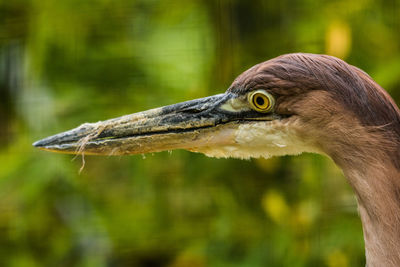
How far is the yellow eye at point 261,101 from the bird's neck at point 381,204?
29 centimetres

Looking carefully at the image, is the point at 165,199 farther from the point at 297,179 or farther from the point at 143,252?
the point at 297,179

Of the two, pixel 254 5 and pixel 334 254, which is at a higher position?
pixel 254 5

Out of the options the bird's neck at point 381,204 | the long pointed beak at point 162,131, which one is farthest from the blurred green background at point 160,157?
the bird's neck at point 381,204

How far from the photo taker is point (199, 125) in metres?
1.77

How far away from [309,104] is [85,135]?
2.23ft

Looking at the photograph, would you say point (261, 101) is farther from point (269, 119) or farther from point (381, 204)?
point (381, 204)

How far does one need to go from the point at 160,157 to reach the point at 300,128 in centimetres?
181

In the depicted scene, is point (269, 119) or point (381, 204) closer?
point (381, 204)

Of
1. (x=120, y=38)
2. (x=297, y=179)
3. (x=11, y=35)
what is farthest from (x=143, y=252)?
(x=11, y=35)

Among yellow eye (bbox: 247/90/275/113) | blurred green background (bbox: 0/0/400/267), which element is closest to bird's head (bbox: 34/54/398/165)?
yellow eye (bbox: 247/90/275/113)

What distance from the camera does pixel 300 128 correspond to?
163 centimetres

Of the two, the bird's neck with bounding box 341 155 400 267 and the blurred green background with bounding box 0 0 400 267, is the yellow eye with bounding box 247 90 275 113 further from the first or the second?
the blurred green background with bounding box 0 0 400 267

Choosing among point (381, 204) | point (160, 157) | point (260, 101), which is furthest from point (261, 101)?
point (160, 157)

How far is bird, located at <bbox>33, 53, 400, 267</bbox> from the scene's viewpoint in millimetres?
1504
